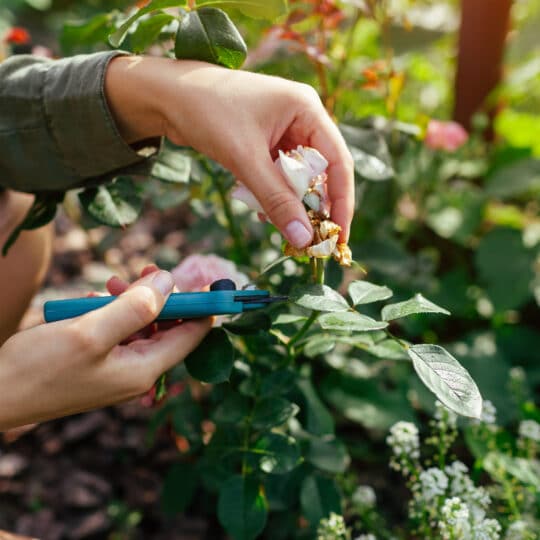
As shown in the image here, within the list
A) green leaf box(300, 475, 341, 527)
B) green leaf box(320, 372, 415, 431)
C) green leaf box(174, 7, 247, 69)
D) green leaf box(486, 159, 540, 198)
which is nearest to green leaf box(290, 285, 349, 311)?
green leaf box(174, 7, 247, 69)

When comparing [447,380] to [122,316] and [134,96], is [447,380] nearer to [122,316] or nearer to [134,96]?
[122,316]

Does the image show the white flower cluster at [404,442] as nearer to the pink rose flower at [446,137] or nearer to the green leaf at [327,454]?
the green leaf at [327,454]

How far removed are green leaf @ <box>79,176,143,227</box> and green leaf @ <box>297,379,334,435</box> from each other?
0.42 metres

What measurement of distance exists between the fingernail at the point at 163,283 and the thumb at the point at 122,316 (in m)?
0.02

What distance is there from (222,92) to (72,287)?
1.19 meters

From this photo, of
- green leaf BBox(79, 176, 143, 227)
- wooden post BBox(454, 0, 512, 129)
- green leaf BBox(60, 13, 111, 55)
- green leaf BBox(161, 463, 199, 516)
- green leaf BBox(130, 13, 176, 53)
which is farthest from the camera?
wooden post BBox(454, 0, 512, 129)

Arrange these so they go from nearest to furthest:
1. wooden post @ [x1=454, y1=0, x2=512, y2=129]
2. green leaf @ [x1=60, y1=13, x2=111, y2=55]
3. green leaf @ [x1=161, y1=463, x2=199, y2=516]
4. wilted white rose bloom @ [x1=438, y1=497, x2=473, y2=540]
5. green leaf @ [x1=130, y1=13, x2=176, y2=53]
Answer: wilted white rose bloom @ [x1=438, y1=497, x2=473, y2=540], green leaf @ [x1=130, y1=13, x2=176, y2=53], green leaf @ [x1=60, y1=13, x2=111, y2=55], green leaf @ [x1=161, y1=463, x2=199, y2=516], wooden post @ [x1=454, y1=0, x2=512, y2=129]

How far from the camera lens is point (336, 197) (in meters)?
0.74

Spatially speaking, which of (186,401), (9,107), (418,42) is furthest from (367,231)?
(9,107)

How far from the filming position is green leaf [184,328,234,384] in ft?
2.54

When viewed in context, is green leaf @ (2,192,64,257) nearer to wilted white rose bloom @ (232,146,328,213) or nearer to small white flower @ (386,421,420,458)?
wilted white rose bloom @ (232,146,328,213)

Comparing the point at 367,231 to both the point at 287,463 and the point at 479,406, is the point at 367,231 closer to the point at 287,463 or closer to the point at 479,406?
the point at 287,463

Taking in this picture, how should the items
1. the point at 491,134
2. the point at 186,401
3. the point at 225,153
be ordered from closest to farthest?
the point at 225,153 < the point at 186,401 < the point at 491,134

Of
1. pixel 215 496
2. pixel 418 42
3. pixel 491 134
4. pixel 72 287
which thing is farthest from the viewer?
pixel 491 134
